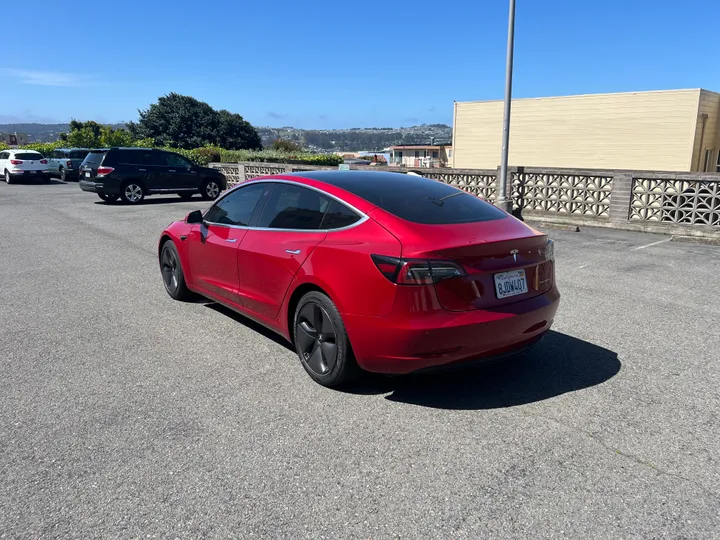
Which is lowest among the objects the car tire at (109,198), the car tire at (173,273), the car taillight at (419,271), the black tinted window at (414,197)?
the car tire at (109,198)

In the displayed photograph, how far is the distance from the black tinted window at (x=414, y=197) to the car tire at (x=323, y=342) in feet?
2.75

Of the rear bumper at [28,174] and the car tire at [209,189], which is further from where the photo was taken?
the rear bumper at [28,174]

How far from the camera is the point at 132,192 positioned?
1895cm

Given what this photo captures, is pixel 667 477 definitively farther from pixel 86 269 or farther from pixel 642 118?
pixel 642 118

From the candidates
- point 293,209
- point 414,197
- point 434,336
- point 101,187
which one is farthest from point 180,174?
point 434,336

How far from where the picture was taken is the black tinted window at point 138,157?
18837 mm

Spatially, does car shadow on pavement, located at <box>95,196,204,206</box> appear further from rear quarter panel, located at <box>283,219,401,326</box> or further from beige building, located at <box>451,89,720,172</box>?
beige building, located at <box>451,89,720,172</box>

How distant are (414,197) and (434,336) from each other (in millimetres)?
1316

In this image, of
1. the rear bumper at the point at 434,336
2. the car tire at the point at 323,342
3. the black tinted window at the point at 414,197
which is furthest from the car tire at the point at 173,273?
the rear bumper at the point at 434,336

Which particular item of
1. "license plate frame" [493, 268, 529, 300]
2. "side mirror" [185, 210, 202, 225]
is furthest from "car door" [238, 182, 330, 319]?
"license plate frame" [493, 268, 529, 300]

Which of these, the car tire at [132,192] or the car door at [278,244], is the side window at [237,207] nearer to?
the car door at [278,244]

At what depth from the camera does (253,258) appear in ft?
16.0

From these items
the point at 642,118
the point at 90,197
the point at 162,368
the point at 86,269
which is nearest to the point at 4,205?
the point at 90,197

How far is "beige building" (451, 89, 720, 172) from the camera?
2953cm
